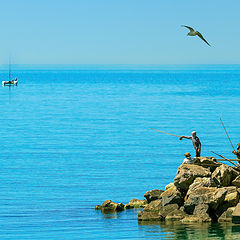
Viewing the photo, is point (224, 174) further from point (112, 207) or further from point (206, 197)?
point (112, 207)

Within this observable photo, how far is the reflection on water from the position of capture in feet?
113

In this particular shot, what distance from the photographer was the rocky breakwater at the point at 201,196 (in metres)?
37.0

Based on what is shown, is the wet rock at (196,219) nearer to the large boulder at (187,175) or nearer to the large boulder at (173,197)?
the large boulder at (173,197)

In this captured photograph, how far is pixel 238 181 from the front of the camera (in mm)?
37938

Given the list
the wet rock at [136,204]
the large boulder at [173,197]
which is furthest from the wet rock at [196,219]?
the wet rock at [136,204]

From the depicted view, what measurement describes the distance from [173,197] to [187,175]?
162cm

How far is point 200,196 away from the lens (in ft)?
121

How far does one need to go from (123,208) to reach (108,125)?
5750cm

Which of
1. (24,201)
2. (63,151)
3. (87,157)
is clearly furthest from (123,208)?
(63,151)

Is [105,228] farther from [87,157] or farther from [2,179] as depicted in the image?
[87,157]

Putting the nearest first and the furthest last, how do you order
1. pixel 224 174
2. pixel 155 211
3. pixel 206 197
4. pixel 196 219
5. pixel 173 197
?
pixel 206 197 < pixel 196 219 < pixel 224 174 < pixel 173 197 < pixel 155 211

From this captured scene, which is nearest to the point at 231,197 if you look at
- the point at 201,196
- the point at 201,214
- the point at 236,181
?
the point at 236,181

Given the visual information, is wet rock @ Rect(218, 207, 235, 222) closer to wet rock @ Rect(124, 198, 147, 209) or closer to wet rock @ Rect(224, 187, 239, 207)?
wet rock @ Rect(224, 187, 239, 207)

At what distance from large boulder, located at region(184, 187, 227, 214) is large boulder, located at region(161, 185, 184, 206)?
40.8 inches
